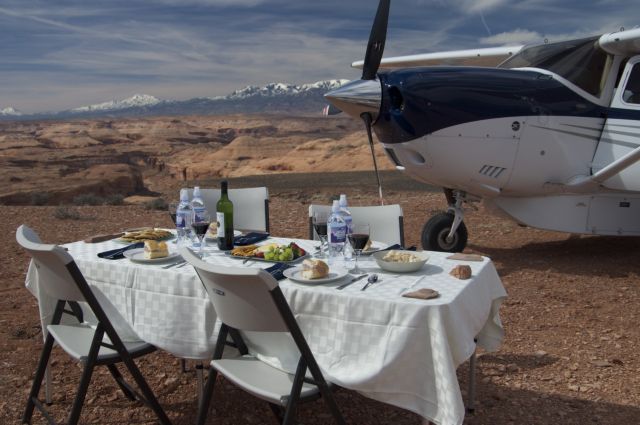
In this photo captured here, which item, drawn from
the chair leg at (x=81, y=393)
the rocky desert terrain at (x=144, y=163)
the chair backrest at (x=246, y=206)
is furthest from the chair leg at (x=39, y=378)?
the rocky desert terrain at (x=144, y=163)

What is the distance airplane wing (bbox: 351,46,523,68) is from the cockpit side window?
153 centimetres

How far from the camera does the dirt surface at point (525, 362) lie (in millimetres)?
3709

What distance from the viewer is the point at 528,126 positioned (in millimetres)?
6629

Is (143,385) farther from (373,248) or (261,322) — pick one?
(373,248)

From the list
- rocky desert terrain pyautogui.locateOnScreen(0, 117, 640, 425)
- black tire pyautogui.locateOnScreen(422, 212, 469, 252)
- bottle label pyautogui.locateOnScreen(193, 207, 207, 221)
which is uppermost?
bottle label pyautogui.locateOnScreen(193, 207, 207, 221)

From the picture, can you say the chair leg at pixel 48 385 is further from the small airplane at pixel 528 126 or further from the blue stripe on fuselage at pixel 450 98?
the blue stripe on fuselage at pixel 450 98

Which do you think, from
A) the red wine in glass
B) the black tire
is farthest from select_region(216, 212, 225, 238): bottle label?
the black tire

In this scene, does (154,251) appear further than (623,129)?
No

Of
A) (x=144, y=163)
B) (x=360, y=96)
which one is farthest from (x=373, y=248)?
(x=144, y=163)

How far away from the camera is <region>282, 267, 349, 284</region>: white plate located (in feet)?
9.82

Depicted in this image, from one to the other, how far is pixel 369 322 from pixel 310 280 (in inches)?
14.9

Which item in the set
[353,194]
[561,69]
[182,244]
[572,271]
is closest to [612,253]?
[572,271]

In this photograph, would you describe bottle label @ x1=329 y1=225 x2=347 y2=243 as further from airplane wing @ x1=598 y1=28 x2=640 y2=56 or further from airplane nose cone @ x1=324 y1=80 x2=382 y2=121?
airplane wing @ x1=598 y1=28 x2=640 y2=56

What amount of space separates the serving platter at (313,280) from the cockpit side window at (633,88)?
5.17m
